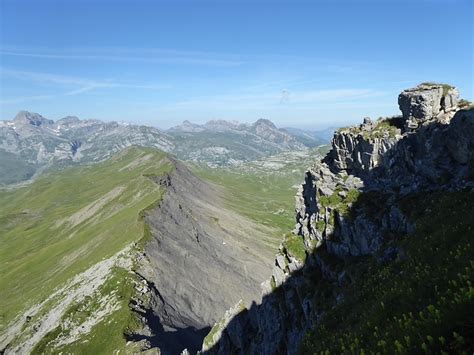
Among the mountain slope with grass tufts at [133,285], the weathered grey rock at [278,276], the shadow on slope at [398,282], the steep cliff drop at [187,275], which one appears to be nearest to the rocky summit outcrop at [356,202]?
the weathered grey rock at [278,276]

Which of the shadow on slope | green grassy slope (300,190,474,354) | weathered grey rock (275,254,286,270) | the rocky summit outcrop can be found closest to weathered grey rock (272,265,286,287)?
the rocky summit outcrop

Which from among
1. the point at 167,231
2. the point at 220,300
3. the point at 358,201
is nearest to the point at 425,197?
the point at 358,201

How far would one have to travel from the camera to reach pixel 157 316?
9681cm

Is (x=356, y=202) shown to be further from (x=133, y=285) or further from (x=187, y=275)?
(x=187, y=275)

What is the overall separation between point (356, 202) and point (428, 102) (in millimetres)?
18187

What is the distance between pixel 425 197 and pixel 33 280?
163 meters

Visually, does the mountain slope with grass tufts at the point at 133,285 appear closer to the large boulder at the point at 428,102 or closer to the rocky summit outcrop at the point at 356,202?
the rocky summit outcrop at the point at 356,202

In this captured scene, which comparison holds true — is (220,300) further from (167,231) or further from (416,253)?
(416,253)

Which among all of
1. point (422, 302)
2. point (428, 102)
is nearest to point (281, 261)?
point (428, 102)

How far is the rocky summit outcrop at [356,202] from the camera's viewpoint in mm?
41688

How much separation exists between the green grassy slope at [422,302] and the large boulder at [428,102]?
21.9 m

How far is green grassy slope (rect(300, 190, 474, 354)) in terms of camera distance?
32.2 feet

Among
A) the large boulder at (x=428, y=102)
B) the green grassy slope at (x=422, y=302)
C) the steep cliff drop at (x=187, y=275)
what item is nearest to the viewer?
the green grassy slope at (x=422, y=302)

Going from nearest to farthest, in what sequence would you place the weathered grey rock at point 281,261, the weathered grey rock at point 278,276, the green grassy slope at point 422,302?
1. the green grassy slope at point 422,302
2. the weathered grey rock at point 278,276
3. the weathered grey rock at point 281,261
